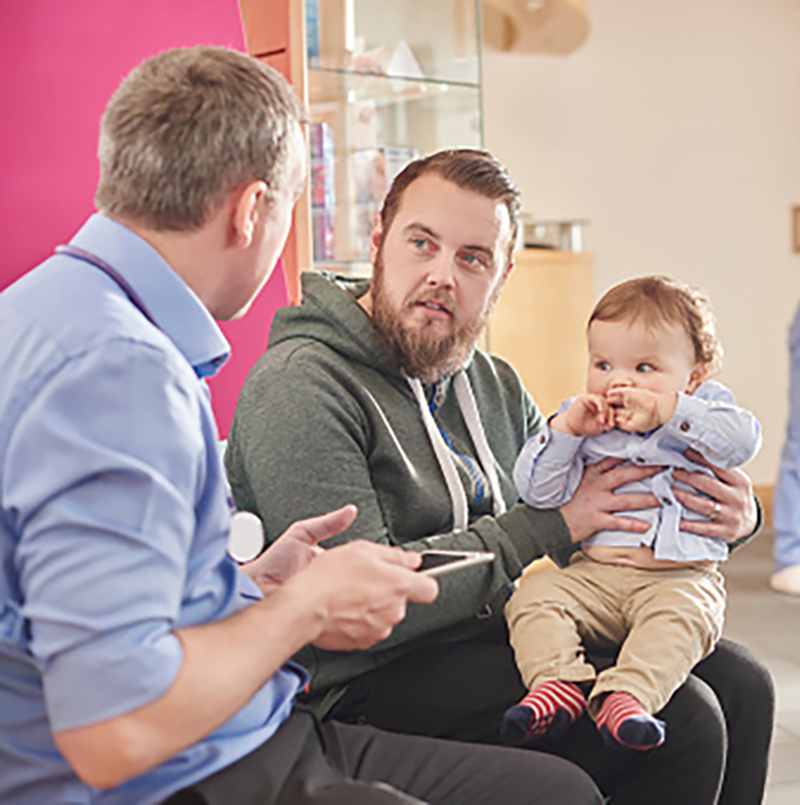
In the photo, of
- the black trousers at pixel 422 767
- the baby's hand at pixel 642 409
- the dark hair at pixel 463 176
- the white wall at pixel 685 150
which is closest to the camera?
the black trousers at pixel 422 767

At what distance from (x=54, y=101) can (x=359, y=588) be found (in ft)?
4.33

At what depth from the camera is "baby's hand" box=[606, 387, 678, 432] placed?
1.78 m

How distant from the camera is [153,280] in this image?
110 cm

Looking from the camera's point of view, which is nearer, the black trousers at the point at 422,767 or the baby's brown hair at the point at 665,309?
the black trousers at the point at 422,767

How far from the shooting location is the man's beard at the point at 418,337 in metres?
1.84

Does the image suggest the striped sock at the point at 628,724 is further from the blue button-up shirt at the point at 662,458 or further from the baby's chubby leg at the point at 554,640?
the blue button-up shirt at the point at 662,458

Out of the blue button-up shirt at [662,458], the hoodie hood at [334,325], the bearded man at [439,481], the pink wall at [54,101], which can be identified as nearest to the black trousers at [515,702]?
the bearded man at [439,481]

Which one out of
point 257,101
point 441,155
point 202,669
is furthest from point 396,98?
point 202,669

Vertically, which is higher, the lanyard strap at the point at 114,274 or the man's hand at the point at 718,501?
the lanyard strap at the point at 114,274

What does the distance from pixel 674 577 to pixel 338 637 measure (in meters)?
0.80

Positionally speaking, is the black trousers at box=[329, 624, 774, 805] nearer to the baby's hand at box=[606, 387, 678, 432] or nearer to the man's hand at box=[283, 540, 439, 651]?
the baby's hand at box=[606, 387, 678, 432]

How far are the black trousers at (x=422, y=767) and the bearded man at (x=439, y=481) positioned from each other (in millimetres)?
287

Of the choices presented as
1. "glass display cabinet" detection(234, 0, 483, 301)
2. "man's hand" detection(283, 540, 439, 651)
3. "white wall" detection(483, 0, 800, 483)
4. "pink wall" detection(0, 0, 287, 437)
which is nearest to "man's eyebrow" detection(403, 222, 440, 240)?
"pink wall" detection(0, 0, 287, 437)

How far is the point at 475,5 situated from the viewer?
11.5 feet
